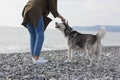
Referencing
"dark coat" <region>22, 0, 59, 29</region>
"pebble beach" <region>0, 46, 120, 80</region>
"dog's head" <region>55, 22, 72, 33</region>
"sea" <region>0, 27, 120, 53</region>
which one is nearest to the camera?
"pebble beach" <region>0, 46, 120, 80</region>

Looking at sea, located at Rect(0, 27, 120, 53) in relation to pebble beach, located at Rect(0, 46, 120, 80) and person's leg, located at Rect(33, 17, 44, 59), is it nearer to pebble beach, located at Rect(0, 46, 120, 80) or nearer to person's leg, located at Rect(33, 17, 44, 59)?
pebble beach, located at Rect(0, 46, 120, 80)

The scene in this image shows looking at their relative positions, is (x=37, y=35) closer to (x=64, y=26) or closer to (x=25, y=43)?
(x=64, y=26)

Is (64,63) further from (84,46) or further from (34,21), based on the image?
(34,21)

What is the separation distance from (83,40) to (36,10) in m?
1.70

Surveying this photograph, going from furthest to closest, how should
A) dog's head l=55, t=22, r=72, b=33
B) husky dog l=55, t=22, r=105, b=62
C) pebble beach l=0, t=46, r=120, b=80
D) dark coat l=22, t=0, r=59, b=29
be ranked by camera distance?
dog's head l=55, t=22, r=72, b=33 < husky dog l=55, t=22, r=105, b=62 < dark coat l=22, t=0, r=59, b=29 < pebble beach l=0, t=46, r=120, b=80

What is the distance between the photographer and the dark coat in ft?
30.8

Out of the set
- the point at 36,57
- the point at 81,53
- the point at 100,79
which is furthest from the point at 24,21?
the point at 81,53

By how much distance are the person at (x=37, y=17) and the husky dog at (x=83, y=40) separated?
3.01 ft

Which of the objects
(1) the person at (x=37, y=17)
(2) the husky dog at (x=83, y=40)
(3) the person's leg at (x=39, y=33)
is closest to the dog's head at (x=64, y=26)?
(2) the husky dog at (x=83, y=40)

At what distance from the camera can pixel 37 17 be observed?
30.8 ft

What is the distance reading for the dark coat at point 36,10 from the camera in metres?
9.39

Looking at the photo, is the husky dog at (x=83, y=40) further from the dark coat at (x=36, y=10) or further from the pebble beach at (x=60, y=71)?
the dark coat at (x=36, y=10)

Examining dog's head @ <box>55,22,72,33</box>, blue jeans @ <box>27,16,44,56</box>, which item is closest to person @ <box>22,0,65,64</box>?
blue jeans @ <box>27,16,44,56</box>

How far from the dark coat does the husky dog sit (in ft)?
3.55
